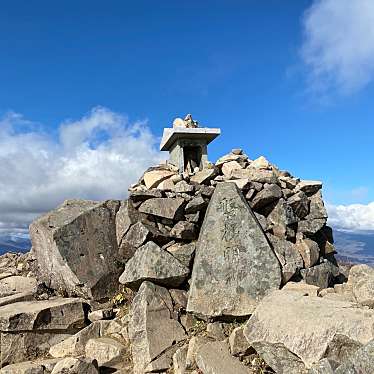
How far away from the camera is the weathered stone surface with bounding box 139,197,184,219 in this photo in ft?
41.0

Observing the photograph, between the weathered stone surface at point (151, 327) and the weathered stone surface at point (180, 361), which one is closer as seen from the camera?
the weathered stone surface at point (180, 361)

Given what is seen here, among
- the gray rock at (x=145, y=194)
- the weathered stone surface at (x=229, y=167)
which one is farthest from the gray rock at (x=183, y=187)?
the weathered stone surface at (x=229, y=167)

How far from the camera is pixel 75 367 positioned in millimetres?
9016

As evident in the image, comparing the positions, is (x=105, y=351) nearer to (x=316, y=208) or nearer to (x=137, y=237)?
(x=137, y=237)

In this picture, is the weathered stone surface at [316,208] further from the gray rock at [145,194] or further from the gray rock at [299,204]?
the gray rock at [145,194]

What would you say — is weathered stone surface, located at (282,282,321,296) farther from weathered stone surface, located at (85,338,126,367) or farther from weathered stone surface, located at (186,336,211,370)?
weathered stone surface, located at (85,338,126,367)

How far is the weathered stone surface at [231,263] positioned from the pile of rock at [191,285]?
0.03 meters

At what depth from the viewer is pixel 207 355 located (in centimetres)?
901

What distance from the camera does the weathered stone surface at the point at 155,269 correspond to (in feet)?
36.8

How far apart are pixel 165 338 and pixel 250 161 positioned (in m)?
7.82

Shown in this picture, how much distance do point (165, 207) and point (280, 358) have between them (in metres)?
5.95

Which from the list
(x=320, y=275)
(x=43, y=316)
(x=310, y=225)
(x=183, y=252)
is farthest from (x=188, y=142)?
(x=43, y=316)

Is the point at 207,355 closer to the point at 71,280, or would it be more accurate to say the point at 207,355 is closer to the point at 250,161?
the point at 71,280

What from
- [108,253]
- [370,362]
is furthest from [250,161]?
[370,362]
